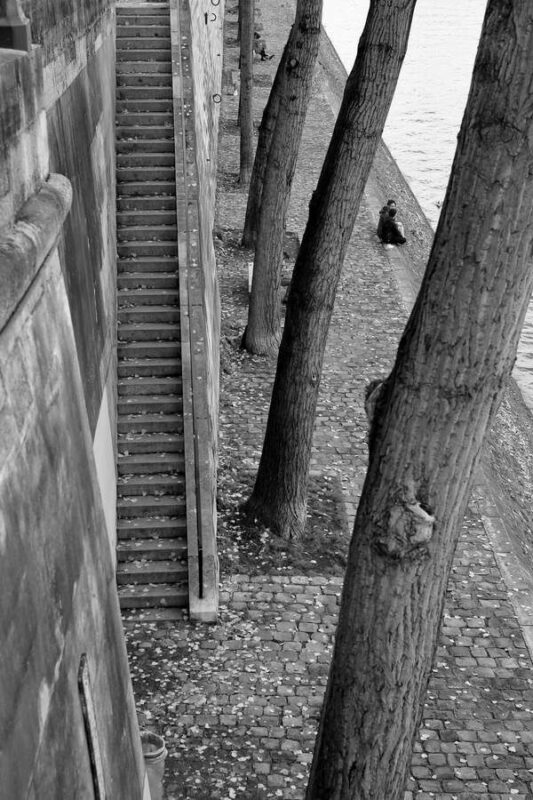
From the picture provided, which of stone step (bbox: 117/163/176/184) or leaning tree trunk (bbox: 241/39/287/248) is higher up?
stone step (bbox: 117/163/176/184)

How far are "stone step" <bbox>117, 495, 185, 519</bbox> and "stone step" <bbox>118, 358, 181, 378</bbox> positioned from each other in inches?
61.0

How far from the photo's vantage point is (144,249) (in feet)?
37.4

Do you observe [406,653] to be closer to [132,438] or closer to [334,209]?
[334,209]

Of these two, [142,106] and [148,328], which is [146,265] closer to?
[148,328]

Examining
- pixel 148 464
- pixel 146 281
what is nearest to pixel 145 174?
pixel 146 281

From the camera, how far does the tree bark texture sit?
11.9 meters

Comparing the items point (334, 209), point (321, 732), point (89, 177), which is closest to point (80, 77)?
point (89, 177)

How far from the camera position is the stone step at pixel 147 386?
1041 cm

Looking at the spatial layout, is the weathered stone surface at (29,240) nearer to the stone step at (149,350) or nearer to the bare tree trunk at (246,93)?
the stone step at (149,350)

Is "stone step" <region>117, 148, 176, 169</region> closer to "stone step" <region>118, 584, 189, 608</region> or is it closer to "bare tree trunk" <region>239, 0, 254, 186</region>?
"stone step" <region>118, 584, 189, 608</region>

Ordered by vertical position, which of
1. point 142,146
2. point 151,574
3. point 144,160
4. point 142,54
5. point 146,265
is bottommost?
point 151,574

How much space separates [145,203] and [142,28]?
3205mm

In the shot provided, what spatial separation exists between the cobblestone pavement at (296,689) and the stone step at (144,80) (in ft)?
19.1

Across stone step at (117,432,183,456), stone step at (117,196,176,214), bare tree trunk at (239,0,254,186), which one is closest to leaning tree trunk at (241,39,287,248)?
bare tree trunk at (239,0,254,186)
